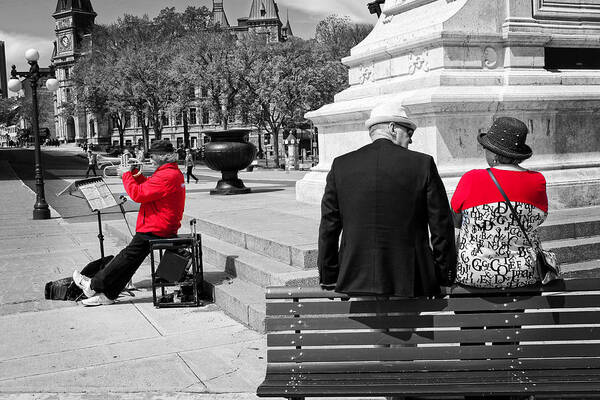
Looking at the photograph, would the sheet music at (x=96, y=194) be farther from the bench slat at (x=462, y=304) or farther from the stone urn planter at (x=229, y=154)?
the stone urn planter at (x=229, y=154)

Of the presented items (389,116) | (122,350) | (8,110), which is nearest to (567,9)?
(389,116)

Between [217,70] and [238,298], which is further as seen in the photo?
[217,70]

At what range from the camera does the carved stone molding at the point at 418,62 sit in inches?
322

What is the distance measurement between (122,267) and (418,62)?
4.49 meters

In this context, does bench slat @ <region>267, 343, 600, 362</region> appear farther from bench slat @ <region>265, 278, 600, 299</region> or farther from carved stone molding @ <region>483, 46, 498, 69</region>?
carved stone molding @ <region>483, 46, 498, 69</region>

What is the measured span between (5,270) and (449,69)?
21.8 feet

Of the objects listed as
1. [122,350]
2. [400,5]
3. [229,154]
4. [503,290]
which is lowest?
[122,350]

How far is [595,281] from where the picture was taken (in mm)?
3457

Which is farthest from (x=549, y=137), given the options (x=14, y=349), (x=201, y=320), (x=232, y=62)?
(x=232, y=62)

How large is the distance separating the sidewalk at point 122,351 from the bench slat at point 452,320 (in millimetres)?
1073

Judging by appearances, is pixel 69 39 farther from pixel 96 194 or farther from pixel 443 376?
pixel 443 376

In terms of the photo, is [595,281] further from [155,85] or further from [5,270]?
[155,85]

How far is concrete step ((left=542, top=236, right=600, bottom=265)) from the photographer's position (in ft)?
21.0

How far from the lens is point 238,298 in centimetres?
598
